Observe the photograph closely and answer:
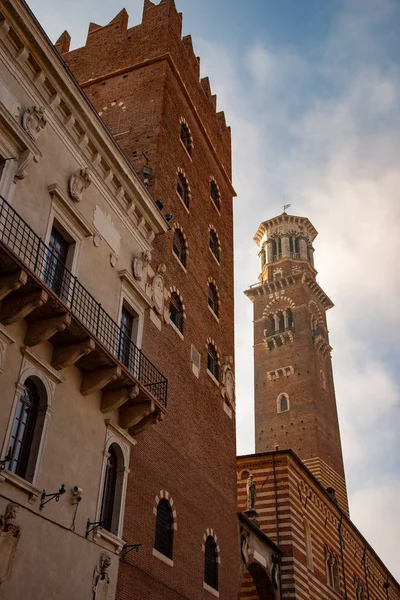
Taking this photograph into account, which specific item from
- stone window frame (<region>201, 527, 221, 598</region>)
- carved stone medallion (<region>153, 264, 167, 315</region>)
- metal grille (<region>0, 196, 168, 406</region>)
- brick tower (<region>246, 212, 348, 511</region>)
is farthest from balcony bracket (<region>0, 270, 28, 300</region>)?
brick tower (<region>246, 212, 348, 511</region>)

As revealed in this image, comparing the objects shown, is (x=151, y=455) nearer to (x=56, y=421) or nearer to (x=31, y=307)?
(x=56, y=421)

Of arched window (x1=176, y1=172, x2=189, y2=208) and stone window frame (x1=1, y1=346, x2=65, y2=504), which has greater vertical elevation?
arched window (x1=176, y1=172, x2=189, y2=208)

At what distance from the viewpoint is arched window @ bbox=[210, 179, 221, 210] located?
28108mm

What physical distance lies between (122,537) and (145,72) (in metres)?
16.8

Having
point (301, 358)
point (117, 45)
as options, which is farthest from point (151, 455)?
point (301, 358)

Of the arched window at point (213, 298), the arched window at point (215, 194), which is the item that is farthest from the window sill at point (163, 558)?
the arched window at point (215, 194)

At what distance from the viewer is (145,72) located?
2547 centimetres

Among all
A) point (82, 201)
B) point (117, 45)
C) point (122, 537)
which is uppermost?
point (117, 45)

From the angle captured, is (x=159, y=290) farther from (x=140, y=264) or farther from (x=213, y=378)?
(x=213, y=378)

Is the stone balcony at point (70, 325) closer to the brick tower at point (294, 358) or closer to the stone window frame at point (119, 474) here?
the stone window frame at point (119, 474)

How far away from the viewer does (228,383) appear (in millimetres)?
23906

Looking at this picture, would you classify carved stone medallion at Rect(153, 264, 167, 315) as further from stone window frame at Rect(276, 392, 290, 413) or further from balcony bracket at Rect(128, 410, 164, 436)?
Result: stone window frame at Rect(276, 392, 290, 413)

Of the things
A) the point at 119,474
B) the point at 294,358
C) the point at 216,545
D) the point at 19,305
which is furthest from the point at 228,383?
the point at 294,358

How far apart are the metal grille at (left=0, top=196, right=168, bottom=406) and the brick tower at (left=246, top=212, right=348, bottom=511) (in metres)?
39.1
